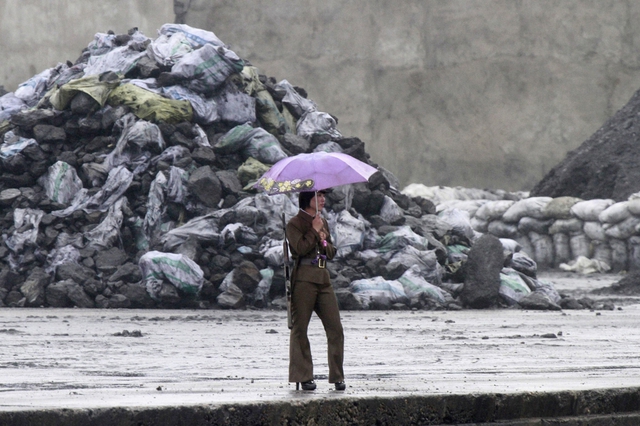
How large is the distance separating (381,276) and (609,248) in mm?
7165

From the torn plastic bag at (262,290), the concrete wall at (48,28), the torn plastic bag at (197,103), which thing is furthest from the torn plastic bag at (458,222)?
the concrete wall at (48,28)

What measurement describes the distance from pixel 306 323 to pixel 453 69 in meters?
25.9

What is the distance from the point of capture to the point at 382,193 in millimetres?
13141

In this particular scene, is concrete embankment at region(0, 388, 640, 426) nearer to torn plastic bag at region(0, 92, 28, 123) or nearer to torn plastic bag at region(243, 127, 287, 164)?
torn plastic bag at region(243, 127, 287, 164)

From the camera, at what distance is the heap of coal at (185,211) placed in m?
11.3

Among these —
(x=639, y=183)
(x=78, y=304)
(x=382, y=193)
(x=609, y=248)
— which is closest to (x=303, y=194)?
(x=78, y=304)

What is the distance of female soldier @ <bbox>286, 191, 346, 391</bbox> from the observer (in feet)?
15.7

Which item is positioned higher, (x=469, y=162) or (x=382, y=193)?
(x=469, y=162)

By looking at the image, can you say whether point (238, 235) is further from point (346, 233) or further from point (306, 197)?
point (306, 197)

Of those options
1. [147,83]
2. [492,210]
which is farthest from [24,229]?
[492,210]

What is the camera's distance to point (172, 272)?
1095 centimetres

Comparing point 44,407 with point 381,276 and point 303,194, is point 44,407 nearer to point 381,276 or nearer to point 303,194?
point 303,194

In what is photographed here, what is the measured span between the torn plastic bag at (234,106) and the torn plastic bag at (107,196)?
1.64 m

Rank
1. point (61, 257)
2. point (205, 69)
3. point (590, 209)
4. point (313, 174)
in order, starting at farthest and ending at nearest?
point (590, 209)
point (205, 69)
point (61, 257)
point (313, 174)
